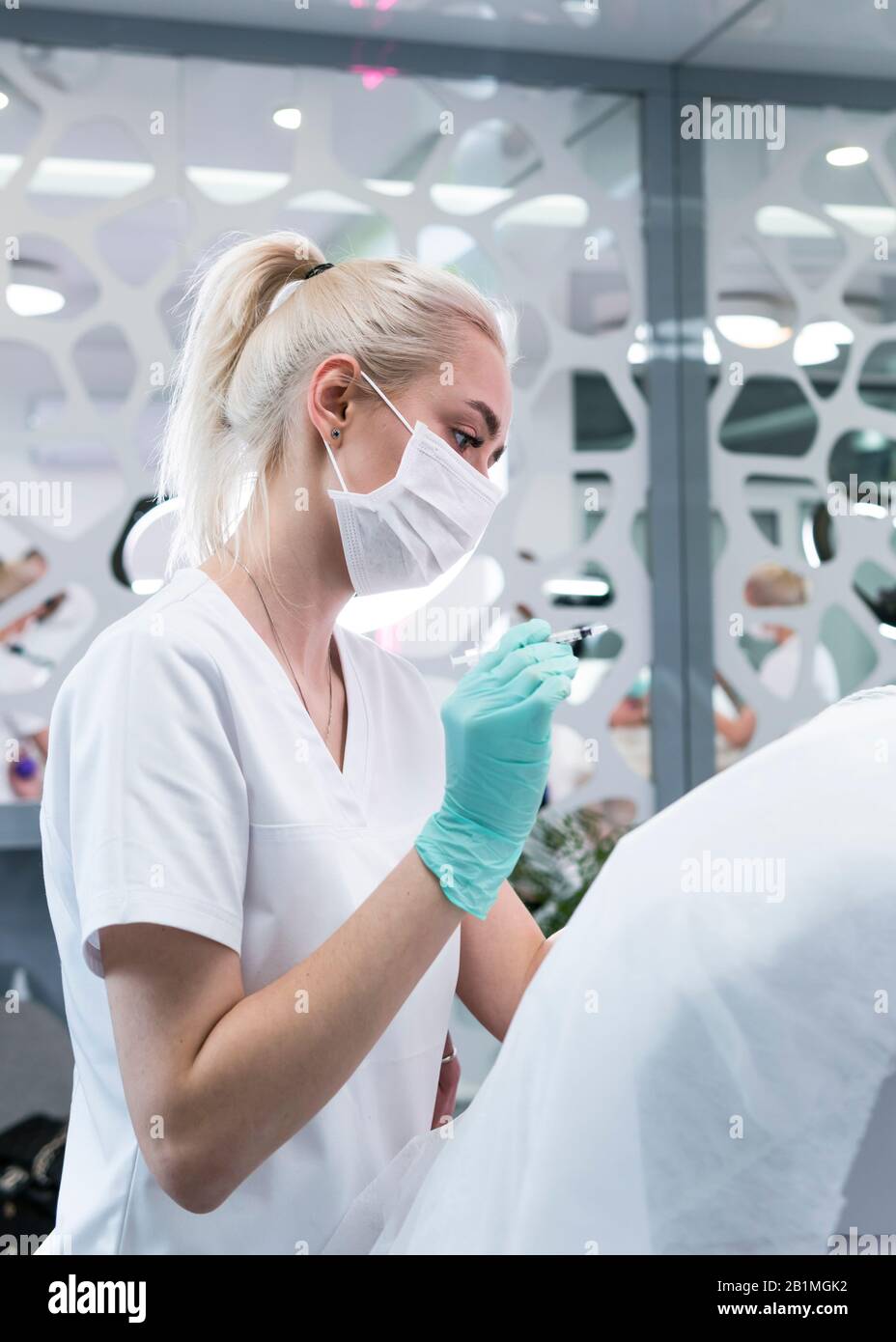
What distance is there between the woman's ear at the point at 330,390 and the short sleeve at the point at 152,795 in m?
0.27

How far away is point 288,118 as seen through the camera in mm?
2498

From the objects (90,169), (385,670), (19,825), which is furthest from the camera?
(90,169)

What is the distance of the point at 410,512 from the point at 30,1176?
1561 mm

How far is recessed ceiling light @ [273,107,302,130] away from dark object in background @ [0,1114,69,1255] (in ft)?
6.22

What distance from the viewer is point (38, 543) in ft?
7.85

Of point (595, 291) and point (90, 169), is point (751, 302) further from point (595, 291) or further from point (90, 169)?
point (90, 169)

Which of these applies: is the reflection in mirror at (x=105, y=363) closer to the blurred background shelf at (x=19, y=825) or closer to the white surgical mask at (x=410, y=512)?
the blurred background shelf at (x=19, y=825)

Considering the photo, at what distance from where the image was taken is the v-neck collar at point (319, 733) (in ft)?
3.48

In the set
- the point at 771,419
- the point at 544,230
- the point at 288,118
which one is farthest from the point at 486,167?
the point at 771,419

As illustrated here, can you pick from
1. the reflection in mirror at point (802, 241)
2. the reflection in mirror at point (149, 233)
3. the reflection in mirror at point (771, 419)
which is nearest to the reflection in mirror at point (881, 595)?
the reflection in mirror at point (771, 419)

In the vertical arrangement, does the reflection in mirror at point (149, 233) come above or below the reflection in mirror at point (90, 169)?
below

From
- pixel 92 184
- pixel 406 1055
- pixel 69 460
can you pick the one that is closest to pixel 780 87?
pixel 92 184

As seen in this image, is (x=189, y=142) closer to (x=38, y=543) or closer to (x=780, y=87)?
(x=38, y=543)

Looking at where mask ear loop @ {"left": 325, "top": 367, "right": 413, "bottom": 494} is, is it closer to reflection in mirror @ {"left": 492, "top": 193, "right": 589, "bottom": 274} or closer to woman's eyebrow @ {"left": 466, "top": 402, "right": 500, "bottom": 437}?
woman's eyebrow @ {"left": 466, "top": 402, "right": 500, "bottom": 437}
